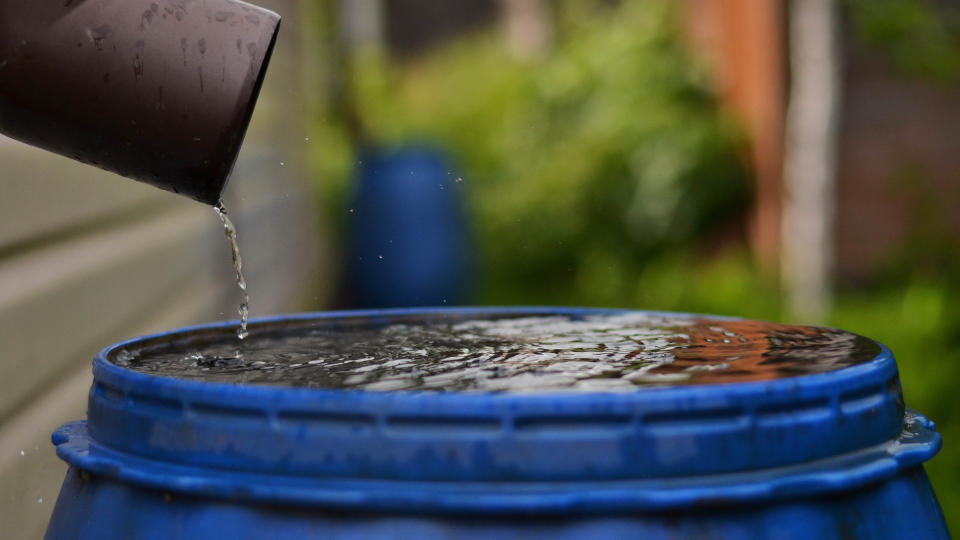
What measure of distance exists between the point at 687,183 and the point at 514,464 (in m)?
6.21

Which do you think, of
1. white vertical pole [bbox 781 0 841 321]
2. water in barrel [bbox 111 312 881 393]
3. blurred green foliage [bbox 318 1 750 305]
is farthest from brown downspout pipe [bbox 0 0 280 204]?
blurred green foliage [bbox 318 1 750 305]

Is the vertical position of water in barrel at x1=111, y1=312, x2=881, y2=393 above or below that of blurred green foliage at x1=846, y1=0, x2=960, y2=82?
below

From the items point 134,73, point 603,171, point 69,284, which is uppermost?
point 134,73

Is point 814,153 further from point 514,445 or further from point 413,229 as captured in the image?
point 514,445

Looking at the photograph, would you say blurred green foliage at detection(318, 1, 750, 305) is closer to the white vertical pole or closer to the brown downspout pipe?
the white vertical pole

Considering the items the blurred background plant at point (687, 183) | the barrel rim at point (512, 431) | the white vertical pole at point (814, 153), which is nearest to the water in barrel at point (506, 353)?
the barrel rim at point (512, 431)

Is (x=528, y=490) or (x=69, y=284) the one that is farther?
(x=69, y=284)

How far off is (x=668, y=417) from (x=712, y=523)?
9 centimetres

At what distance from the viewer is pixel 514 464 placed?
87 cm

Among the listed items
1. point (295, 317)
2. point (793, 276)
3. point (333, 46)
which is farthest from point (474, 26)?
point (295, 317)

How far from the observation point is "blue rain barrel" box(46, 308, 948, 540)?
864 mm

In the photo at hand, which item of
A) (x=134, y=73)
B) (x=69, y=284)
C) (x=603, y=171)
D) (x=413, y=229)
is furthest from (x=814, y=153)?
(x=134, y=73)

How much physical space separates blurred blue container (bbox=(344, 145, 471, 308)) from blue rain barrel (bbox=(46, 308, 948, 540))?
501cm

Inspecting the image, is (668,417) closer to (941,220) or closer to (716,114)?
(941,220)
